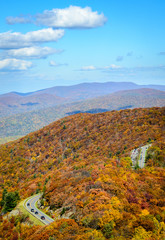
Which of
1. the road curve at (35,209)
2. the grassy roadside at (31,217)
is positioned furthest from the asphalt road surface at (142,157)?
the grassy roadside at (31,217)

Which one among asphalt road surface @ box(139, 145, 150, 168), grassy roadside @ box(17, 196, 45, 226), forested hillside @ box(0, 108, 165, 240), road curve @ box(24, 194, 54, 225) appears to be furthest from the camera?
asphalt road surface @ box(139, 145, 150, 168)

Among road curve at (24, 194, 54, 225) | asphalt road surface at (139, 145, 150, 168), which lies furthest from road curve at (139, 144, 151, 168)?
road curve at (24, 194, 54, 225)

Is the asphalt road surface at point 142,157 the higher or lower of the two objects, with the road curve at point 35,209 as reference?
higher

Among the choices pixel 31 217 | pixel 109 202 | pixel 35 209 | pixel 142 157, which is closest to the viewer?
pixel 109 202

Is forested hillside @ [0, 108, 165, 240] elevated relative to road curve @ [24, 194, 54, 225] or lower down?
elevated

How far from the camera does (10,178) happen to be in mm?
136875

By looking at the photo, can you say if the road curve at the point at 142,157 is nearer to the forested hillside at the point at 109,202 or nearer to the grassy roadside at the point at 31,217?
the forested hillside at the point at 109,202

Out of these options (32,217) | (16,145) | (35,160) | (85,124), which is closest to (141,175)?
(32,217)

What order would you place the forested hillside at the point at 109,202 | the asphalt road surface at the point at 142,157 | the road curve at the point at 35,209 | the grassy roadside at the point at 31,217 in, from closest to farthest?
the forested hillside at the point at 109,202 < the grassy roadside at the point at 31,217 < the road curve at the point at 35,209 < the asphalt road surface at the point at 142,157

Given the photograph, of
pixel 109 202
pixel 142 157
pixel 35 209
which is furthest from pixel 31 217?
pixel 142 157

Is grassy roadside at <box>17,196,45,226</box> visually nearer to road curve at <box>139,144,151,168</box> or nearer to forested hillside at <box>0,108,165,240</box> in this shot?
forested hillside at <box>0,108,165,240</box>

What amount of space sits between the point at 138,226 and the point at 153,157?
1753 inches

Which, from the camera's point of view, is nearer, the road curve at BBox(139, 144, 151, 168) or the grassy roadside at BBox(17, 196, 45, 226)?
the grassy roadside at BBox(17, 196, 45, 226)

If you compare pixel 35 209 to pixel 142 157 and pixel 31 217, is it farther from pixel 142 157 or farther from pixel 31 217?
pixel 142 157
